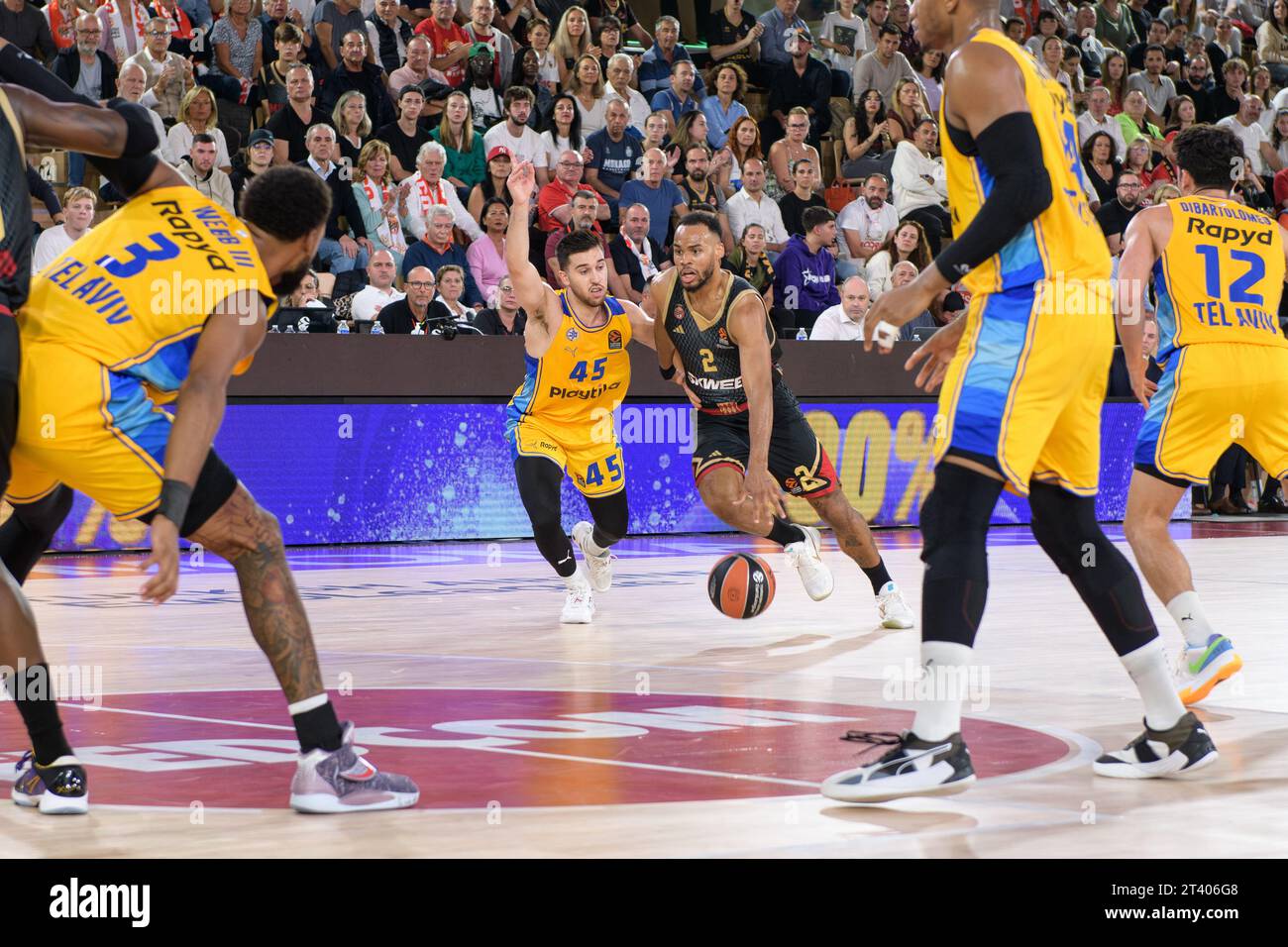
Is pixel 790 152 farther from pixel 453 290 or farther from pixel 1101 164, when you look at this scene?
pixel 453 290

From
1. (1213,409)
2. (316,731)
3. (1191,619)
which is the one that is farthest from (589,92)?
(316,731)

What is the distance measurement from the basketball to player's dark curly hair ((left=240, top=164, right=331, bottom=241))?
3.92 meters

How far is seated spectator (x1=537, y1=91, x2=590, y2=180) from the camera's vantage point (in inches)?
615

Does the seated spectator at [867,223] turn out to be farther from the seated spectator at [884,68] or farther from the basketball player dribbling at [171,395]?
the basketball player dribbling at [171,395]

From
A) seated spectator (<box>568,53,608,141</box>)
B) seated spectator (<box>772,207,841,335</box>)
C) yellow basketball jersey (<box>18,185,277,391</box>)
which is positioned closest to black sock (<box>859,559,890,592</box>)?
yellow basketball jersey (<box>18,185,277,391</box>)

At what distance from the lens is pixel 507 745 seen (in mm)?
4992

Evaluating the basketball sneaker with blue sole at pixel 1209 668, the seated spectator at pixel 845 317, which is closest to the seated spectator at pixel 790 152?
the seated spectator at pixel 845 317

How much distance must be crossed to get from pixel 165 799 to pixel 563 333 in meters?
5.22

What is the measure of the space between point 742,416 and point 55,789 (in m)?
4.93

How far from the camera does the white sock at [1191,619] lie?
5961 mm

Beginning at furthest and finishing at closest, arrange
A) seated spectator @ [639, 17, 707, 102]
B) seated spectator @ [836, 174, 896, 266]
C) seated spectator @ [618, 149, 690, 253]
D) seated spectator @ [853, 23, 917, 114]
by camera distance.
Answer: seated spectator @ [853, 23, 917, 114], seated spectator @ [639, 17, 707, 102], seated spectator @ [836, 174, 896, 266], seated spectator @ [618, 149, 690, 253]

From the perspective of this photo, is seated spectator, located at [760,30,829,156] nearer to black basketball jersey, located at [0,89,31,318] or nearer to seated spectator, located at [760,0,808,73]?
seated spectator, located at [760,0,808,73]

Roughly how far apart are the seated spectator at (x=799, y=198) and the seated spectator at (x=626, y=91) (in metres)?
1.55

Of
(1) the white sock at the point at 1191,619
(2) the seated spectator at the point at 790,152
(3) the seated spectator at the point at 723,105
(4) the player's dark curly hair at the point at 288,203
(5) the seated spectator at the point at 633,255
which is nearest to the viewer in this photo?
(4) the player's dark curly hair at the point at 288,203
